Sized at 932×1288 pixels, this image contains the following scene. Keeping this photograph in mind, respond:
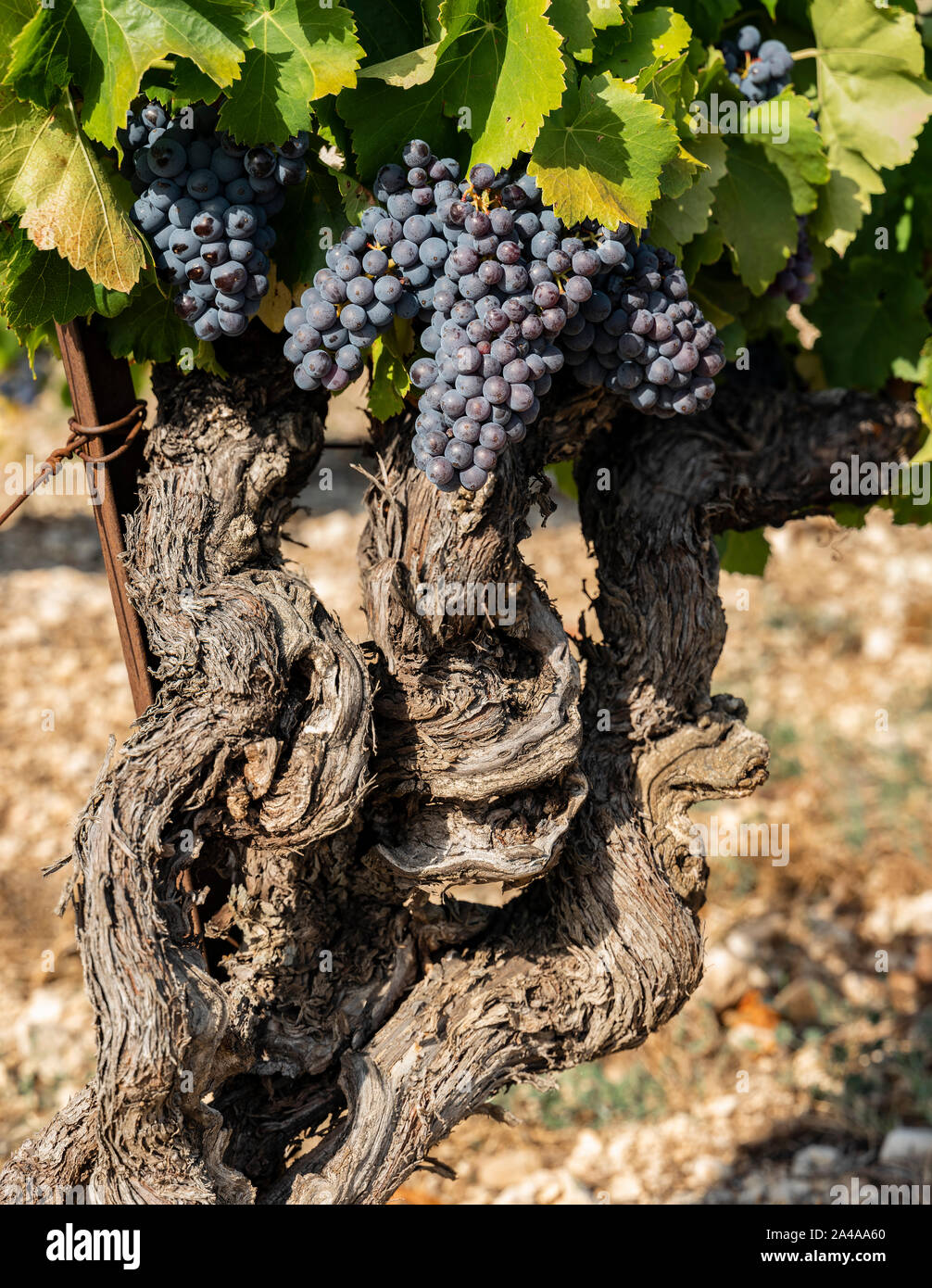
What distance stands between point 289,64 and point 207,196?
225 mm

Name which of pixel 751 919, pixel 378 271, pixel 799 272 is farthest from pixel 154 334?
pixel 751 919

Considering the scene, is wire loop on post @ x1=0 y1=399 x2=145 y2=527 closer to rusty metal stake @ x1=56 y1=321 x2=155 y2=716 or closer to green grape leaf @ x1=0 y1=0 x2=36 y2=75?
rusty metal stake @ x1=56 y1=321 x2=155 y2=716

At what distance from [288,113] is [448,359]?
41cm

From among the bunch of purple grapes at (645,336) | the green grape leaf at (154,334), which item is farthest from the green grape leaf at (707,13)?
the green grape leaf at (154,334)

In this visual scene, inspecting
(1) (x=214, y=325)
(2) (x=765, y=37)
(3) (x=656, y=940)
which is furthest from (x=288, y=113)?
(3) (x=656, y=940)

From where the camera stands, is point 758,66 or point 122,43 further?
point 758,66

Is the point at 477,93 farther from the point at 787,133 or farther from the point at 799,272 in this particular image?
the point at 799,272

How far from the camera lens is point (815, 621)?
275 inches

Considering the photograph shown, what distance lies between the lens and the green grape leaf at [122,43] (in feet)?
5.02

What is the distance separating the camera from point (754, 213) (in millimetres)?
2137

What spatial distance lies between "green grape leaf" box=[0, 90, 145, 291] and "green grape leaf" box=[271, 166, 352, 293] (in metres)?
0.27

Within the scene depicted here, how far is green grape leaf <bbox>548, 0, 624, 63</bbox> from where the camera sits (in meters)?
1.68

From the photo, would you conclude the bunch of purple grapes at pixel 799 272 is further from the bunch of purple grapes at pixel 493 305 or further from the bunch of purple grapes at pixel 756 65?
the bunch of purple grapes at pixel 493 305

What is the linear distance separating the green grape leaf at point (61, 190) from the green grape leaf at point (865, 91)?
1404 mm
